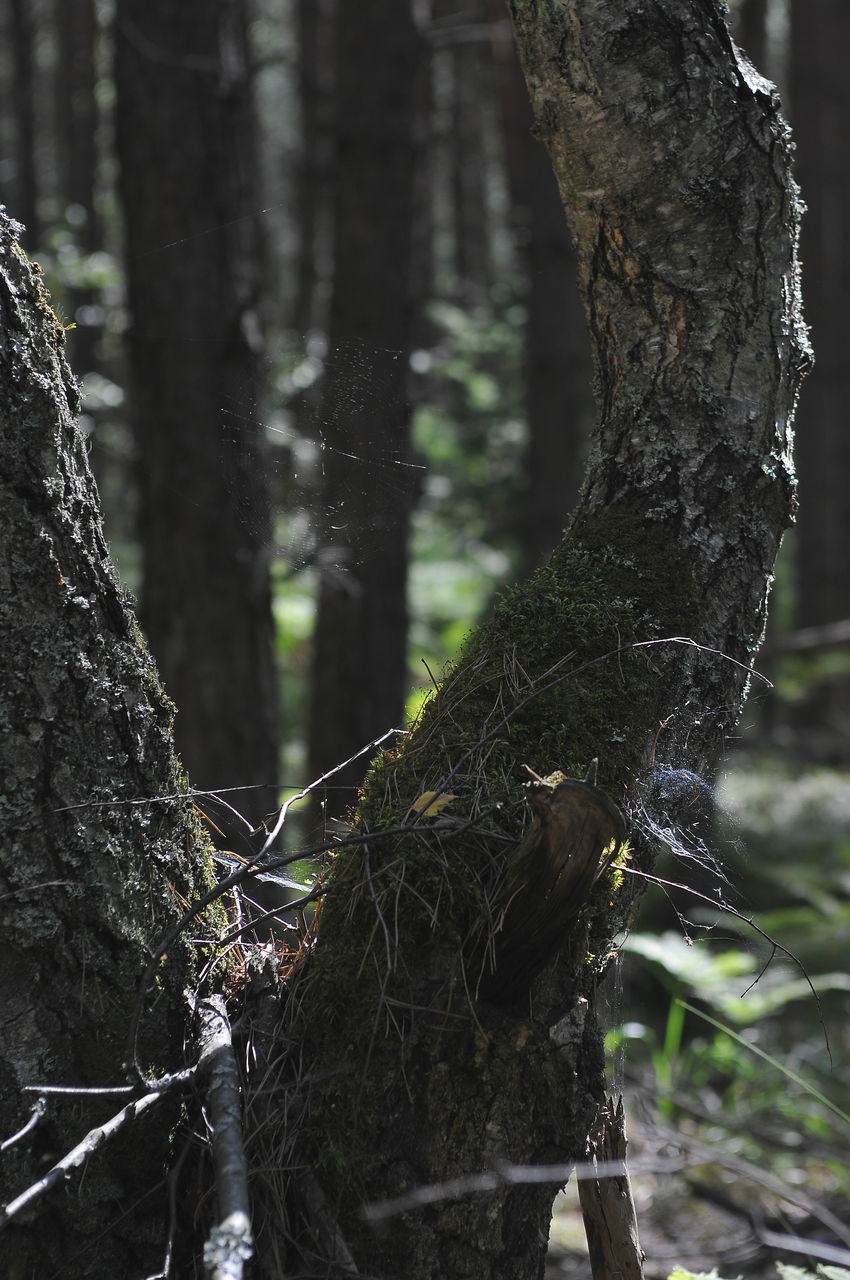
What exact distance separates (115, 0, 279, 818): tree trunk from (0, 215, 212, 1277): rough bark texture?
9.89 ft

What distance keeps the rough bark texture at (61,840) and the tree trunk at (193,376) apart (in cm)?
Result: 301

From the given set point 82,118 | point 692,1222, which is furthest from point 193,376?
point 82,118

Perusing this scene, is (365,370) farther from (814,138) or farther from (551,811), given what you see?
(814,138)

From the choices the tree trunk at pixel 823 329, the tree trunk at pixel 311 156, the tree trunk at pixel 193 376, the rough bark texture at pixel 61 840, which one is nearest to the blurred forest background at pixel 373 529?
the tree trunk at pixel 193 376

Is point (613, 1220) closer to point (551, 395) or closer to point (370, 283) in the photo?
point (370, 283)

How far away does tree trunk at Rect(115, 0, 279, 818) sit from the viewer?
188 inches

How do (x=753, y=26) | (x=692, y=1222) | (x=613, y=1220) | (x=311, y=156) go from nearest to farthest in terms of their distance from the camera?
(x=613, y=1220) → (x=692, y=1222) → (x=753, y=26) → (x=311, y=156)

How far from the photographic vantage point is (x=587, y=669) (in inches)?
76.6

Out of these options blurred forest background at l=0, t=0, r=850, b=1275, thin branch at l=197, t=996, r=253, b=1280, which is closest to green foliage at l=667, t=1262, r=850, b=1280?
blurred forest background at l=0, t=0, r=850, b=1275

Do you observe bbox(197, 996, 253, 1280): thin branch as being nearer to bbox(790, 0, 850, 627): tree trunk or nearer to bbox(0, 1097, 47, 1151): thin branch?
bbox(0, 1097, 47, 1151): thin branch

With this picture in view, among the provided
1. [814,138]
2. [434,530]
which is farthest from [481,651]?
[814,138]

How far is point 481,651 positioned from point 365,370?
2.60 meters

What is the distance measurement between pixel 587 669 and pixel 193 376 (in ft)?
11.2

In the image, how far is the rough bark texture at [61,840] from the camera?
1.62m
